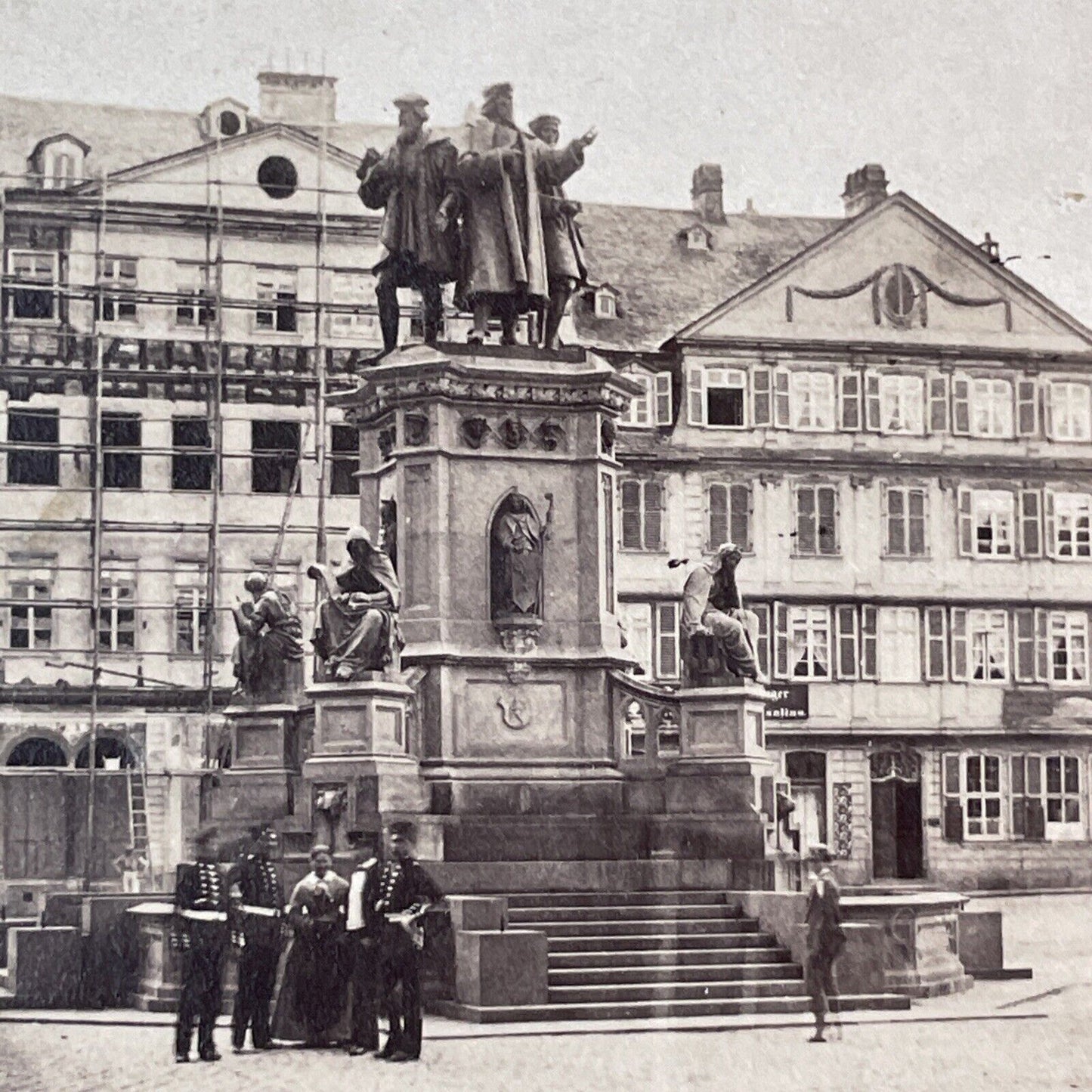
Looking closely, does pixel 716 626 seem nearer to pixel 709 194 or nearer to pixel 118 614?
pixel 118 614

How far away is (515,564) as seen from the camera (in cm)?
1781

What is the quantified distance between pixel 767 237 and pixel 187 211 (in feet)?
33.5

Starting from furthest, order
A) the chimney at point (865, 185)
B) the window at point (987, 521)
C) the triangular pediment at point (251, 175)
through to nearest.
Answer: the chimney at point (865, 185), the window at point (987, 521), the triangular pediment at point (251, 175)

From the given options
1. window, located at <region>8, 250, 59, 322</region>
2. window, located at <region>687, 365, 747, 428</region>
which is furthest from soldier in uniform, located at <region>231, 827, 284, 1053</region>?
window, located at <region>687, 365, 747, 428</region>

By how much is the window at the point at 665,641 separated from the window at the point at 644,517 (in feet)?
3.29

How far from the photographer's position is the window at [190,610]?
38.4 meters

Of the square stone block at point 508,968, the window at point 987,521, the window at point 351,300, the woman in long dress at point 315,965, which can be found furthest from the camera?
the window at point 987,521

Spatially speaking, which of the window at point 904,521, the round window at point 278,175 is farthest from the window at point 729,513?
the round window at point 278,175

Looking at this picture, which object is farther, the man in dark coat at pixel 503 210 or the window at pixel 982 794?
the window at pixel 982 794

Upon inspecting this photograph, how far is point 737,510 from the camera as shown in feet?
133

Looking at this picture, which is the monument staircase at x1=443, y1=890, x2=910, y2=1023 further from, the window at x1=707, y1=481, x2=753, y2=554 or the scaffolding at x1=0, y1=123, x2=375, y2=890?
the window at x1=707, y1=481, x2=753, y2=554

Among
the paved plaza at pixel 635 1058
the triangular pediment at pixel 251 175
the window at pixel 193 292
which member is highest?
the triangular pediment at pixel 251 175

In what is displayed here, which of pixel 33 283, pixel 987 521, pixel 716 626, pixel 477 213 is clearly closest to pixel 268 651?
pixel 716 626

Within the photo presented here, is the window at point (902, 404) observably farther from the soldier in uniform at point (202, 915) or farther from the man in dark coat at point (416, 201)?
the soldier in uniform at point (202, 915)
